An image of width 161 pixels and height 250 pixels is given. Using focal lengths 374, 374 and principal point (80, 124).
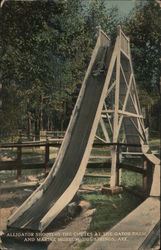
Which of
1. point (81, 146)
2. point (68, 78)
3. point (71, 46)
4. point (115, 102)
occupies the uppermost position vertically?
point (71, 46)

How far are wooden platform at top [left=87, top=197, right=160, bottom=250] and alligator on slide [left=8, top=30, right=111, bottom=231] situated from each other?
517 millimetres

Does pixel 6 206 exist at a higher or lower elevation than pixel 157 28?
lower

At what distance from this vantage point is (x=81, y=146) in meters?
3.51

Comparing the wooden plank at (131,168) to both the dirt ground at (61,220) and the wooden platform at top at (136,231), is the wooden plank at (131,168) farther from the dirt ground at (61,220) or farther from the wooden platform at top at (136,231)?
the dirt ground at (61,220)

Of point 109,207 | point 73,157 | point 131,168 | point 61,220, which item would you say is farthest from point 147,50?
point 61,220

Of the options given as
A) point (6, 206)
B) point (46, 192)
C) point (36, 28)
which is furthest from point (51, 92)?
point (6, 206)

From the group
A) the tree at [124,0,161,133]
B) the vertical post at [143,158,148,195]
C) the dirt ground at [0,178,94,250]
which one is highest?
the tree at [124,0,161,133]

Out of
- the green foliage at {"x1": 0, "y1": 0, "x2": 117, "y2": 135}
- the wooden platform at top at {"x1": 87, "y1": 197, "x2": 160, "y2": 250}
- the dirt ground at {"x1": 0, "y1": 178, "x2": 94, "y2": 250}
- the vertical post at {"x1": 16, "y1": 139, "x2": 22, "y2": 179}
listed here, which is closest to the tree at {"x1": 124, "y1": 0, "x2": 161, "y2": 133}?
the green foliage at {"x1": 0, "y1": 0, "x2": 117, "y2": 135}

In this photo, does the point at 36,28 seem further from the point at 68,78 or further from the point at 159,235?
the point at 159,235

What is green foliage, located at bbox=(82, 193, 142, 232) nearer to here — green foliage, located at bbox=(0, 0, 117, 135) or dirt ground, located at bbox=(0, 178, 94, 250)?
dirt ground, located at bbox=(0, 178, 94, 250)

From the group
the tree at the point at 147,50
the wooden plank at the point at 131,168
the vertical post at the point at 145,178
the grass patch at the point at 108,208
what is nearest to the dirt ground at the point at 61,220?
the grass patch at the point at 108,208

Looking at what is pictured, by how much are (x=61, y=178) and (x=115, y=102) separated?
2.78ft

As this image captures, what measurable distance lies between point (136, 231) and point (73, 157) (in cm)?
98

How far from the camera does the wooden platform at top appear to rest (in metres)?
2.68
